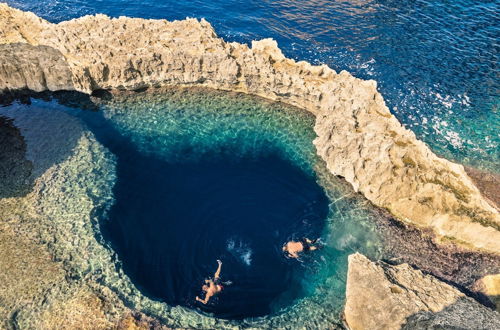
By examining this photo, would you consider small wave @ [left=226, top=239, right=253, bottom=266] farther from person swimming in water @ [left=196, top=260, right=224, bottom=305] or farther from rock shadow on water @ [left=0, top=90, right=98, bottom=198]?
rock shadow on water @ [left=0, top=90, right=98, bottom=198]

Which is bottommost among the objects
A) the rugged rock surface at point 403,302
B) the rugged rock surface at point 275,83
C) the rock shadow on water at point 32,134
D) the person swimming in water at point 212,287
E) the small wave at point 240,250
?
the person swimming in water at point 212,287

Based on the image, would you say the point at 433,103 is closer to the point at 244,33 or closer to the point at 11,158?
the point at 244,33

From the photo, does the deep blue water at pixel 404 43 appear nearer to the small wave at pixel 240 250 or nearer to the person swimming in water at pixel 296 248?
the person swimming in water at pixel 296 248

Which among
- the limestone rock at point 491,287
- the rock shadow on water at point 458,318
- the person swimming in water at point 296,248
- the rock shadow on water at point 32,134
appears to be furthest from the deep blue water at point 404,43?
the person swimming in water at point 296,248

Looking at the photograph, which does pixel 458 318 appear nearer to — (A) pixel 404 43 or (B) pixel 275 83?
(B) pixel 275 83

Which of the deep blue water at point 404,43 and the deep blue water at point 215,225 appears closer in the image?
the deep blue water at point 215,225

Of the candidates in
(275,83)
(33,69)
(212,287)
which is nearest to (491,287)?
(212,287)
